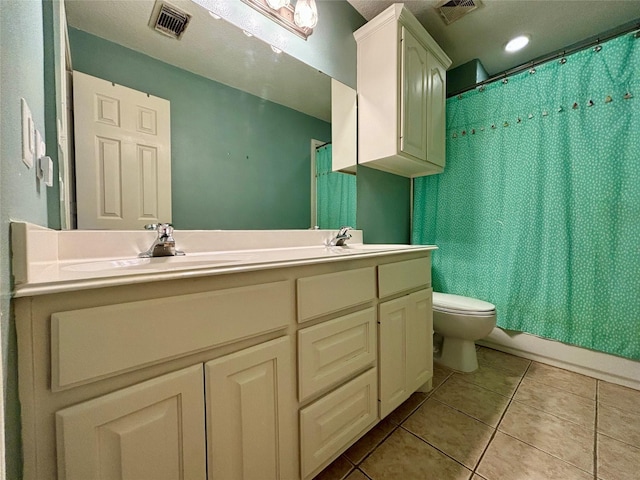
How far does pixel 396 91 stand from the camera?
144cm

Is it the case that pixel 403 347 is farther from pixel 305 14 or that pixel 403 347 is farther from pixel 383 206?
pixel 305 14

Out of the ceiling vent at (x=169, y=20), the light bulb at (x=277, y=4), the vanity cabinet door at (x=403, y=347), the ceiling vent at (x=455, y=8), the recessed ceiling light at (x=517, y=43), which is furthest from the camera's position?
the recessed ceiling light at (x=517, y=43)

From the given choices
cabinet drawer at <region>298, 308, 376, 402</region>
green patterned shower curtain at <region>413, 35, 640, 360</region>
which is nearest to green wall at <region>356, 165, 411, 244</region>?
green patterned shower curtain at <region>413, 35, 640, 360</region>

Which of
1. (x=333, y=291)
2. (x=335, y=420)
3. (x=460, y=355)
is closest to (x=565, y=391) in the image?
(x=460, y=355)

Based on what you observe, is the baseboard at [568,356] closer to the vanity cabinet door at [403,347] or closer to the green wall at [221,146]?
the vanity cabinet door at [403,347]

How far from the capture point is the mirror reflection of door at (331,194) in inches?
55.2

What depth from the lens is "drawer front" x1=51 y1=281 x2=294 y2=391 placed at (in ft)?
1.36

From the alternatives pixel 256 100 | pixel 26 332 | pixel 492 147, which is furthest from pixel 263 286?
pixel 492 147

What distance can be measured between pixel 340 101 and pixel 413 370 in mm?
1525

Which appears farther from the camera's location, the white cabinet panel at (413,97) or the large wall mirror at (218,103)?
the white cabinet panel at (413,97)

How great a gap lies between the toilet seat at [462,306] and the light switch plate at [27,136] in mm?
1833

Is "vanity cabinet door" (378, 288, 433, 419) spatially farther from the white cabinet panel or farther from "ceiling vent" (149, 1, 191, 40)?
"ceiling vent" (149, 1, 191, 40)

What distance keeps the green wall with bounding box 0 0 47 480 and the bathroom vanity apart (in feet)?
0.07

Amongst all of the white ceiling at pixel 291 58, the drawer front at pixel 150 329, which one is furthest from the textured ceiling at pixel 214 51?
the drawer front at pixel 150 329
